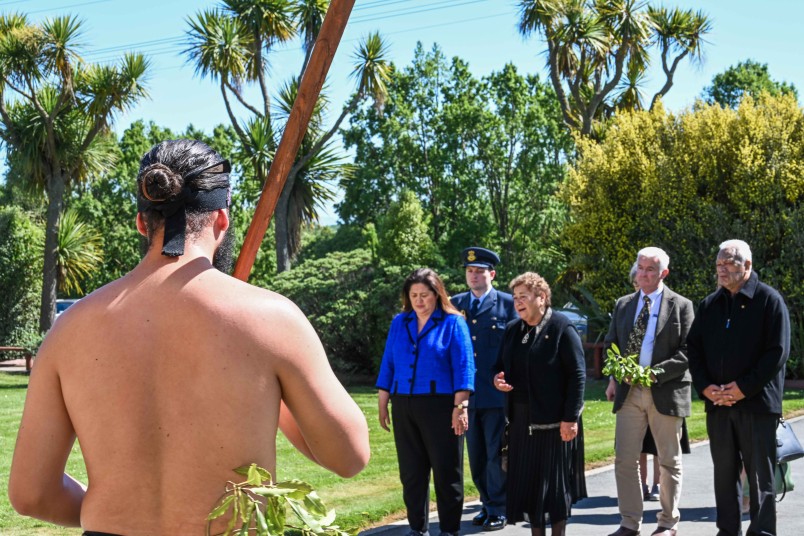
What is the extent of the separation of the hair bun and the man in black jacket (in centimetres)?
526

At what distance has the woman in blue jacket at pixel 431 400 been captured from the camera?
7199 mm

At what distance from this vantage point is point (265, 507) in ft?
6.84

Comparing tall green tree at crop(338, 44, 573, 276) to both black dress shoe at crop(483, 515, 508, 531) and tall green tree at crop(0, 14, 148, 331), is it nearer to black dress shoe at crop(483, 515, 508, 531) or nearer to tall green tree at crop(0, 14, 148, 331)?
tall green tree at crop(0, 14, 148, 331)

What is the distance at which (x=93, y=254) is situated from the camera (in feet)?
93.6

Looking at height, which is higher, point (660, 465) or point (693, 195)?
point (693, 195)

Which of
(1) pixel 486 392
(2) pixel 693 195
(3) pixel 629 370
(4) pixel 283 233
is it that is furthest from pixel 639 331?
(4) pixel 283 233

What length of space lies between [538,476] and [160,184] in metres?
5.10

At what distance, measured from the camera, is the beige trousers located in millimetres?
7340

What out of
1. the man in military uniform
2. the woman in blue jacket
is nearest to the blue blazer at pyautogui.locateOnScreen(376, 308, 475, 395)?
the woman in blue jacket

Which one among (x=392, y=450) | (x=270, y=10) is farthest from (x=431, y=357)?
(x=270, y=10)

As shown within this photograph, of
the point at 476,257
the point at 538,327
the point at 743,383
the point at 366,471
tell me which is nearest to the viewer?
the point at 743,383

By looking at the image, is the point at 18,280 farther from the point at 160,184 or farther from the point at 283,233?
the point at 160,184

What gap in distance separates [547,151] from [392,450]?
80.7 feet

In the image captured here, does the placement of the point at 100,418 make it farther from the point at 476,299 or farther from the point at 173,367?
the point at 476,299
